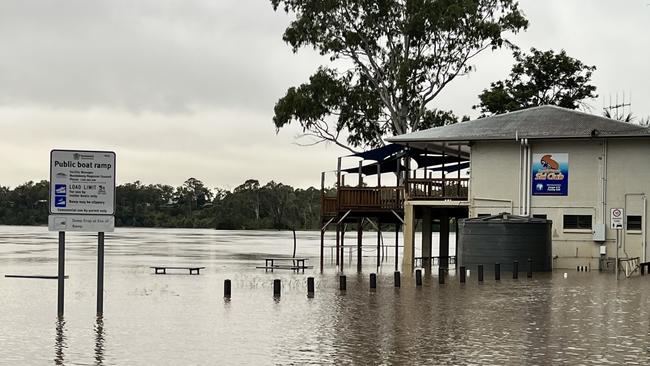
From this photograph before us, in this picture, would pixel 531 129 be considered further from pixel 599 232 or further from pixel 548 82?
pixel 548 82

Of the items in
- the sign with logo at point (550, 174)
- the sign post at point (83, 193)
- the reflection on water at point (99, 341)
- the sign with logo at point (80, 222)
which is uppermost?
the sign with logo at point (550, 174)

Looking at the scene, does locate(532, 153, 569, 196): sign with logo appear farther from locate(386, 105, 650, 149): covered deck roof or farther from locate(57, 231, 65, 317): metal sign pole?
locate(57, 231, 65, 317): metal sign pole

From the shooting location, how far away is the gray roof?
131ft

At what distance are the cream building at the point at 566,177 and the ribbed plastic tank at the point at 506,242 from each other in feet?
9.94

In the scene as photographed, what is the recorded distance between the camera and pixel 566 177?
41.0 meters

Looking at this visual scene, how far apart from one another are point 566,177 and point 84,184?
84.0 feet

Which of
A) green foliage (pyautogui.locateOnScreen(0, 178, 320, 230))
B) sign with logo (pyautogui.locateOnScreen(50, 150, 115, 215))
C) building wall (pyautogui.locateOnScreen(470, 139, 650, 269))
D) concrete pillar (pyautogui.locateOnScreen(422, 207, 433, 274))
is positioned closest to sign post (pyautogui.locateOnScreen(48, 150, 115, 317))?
sign with logo (pyautogui.locateOnScreen(50, 150, 115, 215))

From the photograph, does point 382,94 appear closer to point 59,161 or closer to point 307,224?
point 59,161

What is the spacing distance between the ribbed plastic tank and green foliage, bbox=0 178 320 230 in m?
126

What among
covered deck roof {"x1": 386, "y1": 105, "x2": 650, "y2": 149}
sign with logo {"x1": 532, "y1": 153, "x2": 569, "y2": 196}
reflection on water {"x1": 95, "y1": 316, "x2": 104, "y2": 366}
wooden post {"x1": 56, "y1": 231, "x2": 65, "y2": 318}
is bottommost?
reflection on water {"x1": 95, "y1": 316, "x2": 104, "y2": 366}

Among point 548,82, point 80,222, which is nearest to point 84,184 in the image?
point 80,222

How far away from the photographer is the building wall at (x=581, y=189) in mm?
40156

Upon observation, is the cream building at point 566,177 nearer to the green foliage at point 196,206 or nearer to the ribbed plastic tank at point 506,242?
the ribbed plastic tank at point 506,242

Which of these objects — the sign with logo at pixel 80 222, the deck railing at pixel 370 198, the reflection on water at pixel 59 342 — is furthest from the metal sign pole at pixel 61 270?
the deck railing at pixel 370 198
